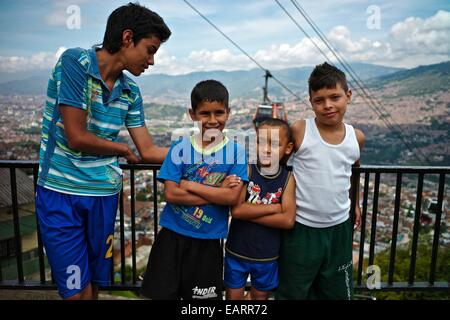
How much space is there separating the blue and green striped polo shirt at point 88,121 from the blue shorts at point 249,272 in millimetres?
696

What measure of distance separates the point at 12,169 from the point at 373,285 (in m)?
2.36

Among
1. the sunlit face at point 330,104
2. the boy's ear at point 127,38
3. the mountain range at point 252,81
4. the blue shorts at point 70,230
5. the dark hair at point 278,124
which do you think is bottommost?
the blue shorts at point 70,230

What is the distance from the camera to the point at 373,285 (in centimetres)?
222

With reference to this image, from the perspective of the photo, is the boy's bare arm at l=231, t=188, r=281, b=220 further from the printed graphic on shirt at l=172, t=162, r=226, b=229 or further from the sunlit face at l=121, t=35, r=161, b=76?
the sunlit face at l=121, t=35, r=161, b=76

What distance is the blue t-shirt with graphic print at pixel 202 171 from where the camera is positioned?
1594 mm

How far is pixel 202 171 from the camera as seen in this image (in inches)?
62.9

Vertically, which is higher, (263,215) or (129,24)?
(129,24)

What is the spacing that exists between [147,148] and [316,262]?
104 centimetres

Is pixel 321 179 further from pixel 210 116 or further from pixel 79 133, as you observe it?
pixel 79 133

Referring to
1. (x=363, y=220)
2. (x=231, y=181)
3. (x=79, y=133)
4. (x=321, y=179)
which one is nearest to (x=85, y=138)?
(x=79, y=133)

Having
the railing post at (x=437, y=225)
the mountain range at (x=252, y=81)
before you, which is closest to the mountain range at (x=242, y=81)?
the mountain range at (x=252, y=81)

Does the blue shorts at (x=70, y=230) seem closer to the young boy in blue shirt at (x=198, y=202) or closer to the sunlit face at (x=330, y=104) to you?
the young boy in blue shirt at (x=198, y=202)
